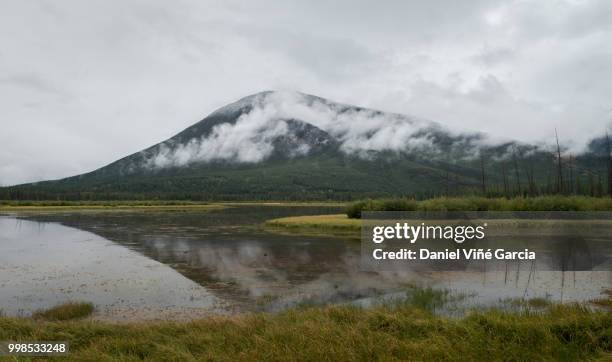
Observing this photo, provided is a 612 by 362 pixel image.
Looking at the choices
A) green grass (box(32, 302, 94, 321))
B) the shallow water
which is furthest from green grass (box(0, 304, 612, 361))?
the shallow water

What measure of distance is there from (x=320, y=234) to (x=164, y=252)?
19564mm

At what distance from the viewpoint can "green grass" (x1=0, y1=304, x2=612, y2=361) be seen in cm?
1030

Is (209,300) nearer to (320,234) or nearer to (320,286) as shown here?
(320,286)

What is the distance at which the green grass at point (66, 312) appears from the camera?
1627 cm

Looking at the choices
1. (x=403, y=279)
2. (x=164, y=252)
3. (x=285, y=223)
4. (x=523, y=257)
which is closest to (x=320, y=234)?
(x=285, y=223)

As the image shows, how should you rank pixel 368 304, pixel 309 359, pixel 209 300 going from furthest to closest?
pixel 209 300 → pixel 368 304 → pixel 309 359

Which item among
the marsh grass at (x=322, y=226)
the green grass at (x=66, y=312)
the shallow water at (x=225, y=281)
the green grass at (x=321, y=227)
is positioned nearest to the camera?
the green grass at (x=66, y=312)

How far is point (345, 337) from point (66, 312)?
11.7m

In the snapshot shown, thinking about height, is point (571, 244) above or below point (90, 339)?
below

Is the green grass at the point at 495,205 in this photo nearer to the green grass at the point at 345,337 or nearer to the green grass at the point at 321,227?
the green grass at the point at 321,227

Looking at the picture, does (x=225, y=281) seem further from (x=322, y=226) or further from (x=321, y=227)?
(x=322, y=226)

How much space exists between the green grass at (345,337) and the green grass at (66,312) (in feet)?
7.56

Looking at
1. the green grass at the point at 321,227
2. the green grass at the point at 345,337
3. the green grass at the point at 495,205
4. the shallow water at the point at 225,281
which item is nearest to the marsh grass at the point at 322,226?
the green grass at the point at 321,227

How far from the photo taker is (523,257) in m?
31.9
